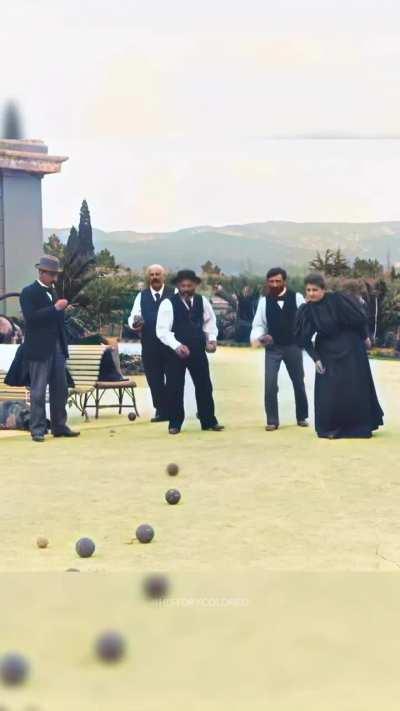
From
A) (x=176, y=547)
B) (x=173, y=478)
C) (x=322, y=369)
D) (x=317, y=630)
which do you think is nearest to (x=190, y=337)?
(x=322, y=369)

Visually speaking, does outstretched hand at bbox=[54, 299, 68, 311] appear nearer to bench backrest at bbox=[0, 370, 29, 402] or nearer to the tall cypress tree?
bench backrest at bbox=[0, 370, 29, 402]

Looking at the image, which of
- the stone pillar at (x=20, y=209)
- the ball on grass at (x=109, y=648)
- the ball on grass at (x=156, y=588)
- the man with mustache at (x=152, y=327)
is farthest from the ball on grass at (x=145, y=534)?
the stone pillar at (x=20, y=209)

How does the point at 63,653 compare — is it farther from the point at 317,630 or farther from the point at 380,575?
the point at 380,575

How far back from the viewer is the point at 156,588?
5996 millimetres

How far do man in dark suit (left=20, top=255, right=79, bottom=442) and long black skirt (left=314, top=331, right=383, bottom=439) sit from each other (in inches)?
95.3

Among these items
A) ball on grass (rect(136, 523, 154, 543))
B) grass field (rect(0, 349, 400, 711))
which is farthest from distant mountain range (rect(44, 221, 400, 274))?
ball on grass (rect(136, 523, 154, 543))

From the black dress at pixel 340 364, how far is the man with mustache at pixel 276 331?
0.49m

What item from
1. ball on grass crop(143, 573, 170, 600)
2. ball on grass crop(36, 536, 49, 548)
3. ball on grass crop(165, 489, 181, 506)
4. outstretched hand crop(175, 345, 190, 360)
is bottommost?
ball on grass crop(165, 489, 181, 506)

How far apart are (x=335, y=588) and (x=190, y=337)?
7397 millimetres

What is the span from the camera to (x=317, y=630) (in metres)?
5.30

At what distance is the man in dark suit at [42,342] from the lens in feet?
41.1

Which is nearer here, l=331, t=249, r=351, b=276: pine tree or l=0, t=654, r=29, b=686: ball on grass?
l=0, t=654, r=29, b=686: ball on grass

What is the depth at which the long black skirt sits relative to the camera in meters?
12.6

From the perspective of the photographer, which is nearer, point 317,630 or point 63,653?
point 63,653
